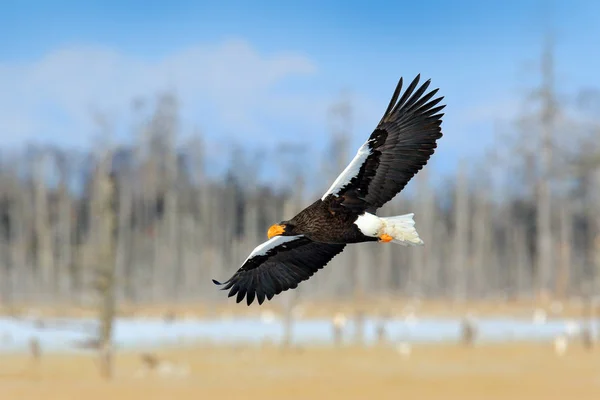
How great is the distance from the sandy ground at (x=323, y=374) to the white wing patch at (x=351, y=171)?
12.3 meters

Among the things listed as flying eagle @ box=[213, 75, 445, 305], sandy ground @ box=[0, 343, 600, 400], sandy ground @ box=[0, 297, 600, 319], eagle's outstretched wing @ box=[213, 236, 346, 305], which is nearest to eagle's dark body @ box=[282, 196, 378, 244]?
flying eagle @ box=[213, 75, 445, 305]

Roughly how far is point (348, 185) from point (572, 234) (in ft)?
177

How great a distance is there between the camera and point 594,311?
3741 centimetres

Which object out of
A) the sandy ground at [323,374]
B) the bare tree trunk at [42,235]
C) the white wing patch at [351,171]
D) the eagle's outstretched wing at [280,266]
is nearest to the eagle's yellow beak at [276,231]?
the white wing patch at [351,171]

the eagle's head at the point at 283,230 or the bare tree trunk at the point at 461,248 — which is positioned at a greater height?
the bare tree trunk at the point at 461,248

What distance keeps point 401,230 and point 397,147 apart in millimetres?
814

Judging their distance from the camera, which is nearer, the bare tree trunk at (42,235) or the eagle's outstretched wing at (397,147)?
the eagle's outstretched wing at (397,147)

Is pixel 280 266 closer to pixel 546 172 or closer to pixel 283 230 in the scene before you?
pixel 283 230

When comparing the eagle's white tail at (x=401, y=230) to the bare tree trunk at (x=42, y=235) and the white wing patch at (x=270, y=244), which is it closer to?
the white wing patch at (x=270, y=244)

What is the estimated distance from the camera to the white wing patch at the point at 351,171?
7.27 meters

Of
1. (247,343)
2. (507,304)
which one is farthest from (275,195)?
(247,343)

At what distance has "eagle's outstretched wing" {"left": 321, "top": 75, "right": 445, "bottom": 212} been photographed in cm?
766

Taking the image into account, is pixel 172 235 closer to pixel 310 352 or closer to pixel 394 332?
pixel 394 332

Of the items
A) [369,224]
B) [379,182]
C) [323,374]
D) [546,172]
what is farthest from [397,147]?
[546,172]
